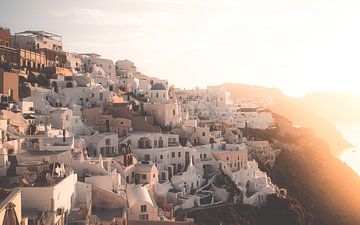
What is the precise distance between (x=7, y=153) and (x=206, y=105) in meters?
Answer: 40.8

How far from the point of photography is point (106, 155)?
3195cm

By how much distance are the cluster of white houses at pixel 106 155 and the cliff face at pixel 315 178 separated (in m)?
3.07

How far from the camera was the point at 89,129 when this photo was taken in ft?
119

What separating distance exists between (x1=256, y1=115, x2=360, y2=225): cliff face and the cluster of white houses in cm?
307

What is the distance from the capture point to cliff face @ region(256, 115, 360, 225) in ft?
149

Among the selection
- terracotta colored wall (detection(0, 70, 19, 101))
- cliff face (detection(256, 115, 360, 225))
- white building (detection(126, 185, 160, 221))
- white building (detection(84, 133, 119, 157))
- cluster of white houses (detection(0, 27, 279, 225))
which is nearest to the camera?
cluster of white houses (detection(0, 27, 279, 225))

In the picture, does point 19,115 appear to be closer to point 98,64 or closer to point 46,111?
point 46,111

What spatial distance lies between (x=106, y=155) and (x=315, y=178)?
28.4 metres

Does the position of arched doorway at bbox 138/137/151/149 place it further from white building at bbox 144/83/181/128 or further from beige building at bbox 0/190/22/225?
beige building at bbox 0/190/22/225

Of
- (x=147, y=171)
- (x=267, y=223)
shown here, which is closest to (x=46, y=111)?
(x=147, y=171)

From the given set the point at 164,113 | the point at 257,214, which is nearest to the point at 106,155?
the point at 164,113

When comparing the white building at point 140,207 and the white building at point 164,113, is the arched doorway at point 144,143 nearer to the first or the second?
the white building at point 164,113

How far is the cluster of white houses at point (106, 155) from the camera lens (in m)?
19.4

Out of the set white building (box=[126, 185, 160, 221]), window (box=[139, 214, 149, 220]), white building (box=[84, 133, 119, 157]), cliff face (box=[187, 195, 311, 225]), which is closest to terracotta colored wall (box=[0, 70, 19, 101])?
white building (box=[84, 133, 119, 157])
